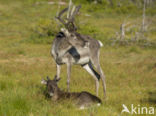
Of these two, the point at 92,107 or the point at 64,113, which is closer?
the point at 64,113

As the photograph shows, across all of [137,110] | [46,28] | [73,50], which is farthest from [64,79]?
[46,28]

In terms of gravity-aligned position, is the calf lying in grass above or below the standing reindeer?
below

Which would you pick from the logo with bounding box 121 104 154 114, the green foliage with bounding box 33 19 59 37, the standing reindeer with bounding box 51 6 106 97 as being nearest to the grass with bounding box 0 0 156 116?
the logo with bounding box 121 104 154 114

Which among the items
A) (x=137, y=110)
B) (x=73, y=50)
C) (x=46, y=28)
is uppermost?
(x=73, y=50)

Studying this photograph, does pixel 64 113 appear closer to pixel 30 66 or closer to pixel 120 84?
pixel 120 84

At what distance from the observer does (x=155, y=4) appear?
5816cm

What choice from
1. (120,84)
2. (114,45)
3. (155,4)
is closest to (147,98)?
(120,84)

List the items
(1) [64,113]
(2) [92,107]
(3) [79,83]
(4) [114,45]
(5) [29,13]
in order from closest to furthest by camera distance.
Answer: (1) [64,113]
(2) [92,107]
(3) [79,83]
(4) [114,45]
(5) [29,13]

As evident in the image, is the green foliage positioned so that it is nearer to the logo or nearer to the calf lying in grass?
the calf lying in grass

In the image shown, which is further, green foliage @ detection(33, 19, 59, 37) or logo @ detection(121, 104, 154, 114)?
green foliage @ detection(33, 19, 59, 37)

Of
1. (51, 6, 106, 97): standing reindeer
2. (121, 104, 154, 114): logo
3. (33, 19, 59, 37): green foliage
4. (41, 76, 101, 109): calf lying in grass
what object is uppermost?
(51, 6, 106, 97): standing reindeer

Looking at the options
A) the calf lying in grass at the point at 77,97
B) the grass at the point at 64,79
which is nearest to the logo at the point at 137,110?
the grass at the point at 64,79

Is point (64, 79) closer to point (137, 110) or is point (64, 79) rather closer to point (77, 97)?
point (77, 97)

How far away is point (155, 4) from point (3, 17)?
106 feet
